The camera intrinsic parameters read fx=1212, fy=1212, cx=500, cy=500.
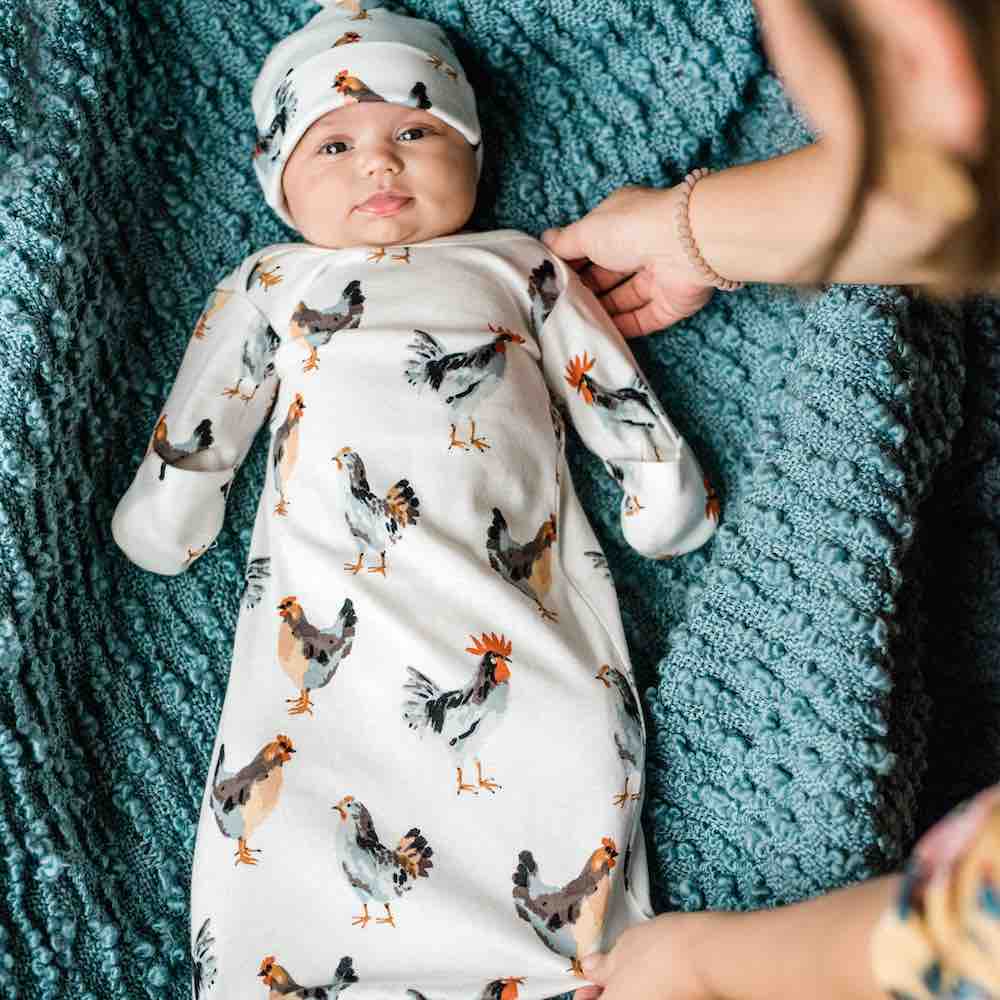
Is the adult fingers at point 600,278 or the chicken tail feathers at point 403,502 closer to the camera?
the chicken tail feathers at point 403,502

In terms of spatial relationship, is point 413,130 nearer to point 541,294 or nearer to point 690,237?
point 541,294

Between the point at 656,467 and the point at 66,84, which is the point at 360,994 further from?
the point at 66,84

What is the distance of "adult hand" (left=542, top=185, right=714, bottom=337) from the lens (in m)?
1.12

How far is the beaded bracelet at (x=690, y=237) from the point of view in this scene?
3.53 ft

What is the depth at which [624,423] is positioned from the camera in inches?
47.3

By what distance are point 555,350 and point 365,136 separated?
281 millimetres

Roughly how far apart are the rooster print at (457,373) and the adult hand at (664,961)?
46 centimetres

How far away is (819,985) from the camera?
65 cm

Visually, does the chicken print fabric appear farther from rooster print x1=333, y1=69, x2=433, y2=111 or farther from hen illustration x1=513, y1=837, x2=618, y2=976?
rooster print x1=333, y1=69, x2=433, y2=111

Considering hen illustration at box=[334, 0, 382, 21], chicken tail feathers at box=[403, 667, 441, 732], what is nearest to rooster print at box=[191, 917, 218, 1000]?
chicken tail feathers at box=[403, 667, 441, 732]

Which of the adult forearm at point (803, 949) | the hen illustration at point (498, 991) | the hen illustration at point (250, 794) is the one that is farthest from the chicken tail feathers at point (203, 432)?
the adult forearm at point (803, 949)

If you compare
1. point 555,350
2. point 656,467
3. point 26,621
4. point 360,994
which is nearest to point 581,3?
point 555,350

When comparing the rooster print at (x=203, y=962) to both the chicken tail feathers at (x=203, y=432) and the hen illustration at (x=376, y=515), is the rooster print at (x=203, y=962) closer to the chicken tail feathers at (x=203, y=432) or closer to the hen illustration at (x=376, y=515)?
the hen illustration at (x=376, y=515)

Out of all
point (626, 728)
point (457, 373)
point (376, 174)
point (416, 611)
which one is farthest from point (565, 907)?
point (376, 174)
